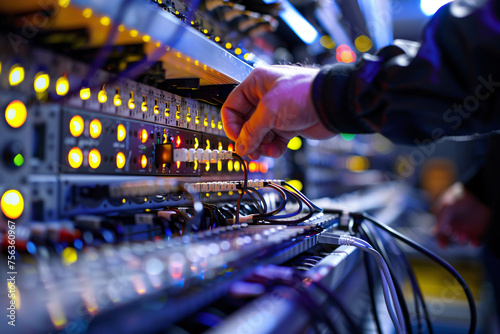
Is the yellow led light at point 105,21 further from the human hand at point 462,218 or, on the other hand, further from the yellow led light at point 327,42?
A: the yellow led light at point 327,42

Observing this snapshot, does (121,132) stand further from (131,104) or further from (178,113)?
(178,113)

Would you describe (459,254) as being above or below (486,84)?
below

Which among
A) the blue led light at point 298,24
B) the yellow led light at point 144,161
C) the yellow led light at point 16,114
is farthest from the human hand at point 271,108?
the blue led light at point 298,24

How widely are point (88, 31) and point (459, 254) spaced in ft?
14.6

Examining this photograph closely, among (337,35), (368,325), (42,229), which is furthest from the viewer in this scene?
(337,35)

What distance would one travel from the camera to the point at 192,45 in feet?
2.24

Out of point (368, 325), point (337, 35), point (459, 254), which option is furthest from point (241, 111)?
point (459, 254)

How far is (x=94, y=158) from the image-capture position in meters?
0.65

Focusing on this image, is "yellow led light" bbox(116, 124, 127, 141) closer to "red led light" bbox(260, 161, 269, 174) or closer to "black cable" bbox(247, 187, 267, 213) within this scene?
"black cable" bbox(247, 187, 267, 213)

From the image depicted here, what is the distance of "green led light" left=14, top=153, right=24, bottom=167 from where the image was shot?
49 centimetres

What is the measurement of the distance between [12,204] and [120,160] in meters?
0.24

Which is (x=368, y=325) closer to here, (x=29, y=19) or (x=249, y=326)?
(x=249, y=326)

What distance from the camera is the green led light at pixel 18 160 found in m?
0.49

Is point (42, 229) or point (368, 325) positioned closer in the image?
point (42, 229)
